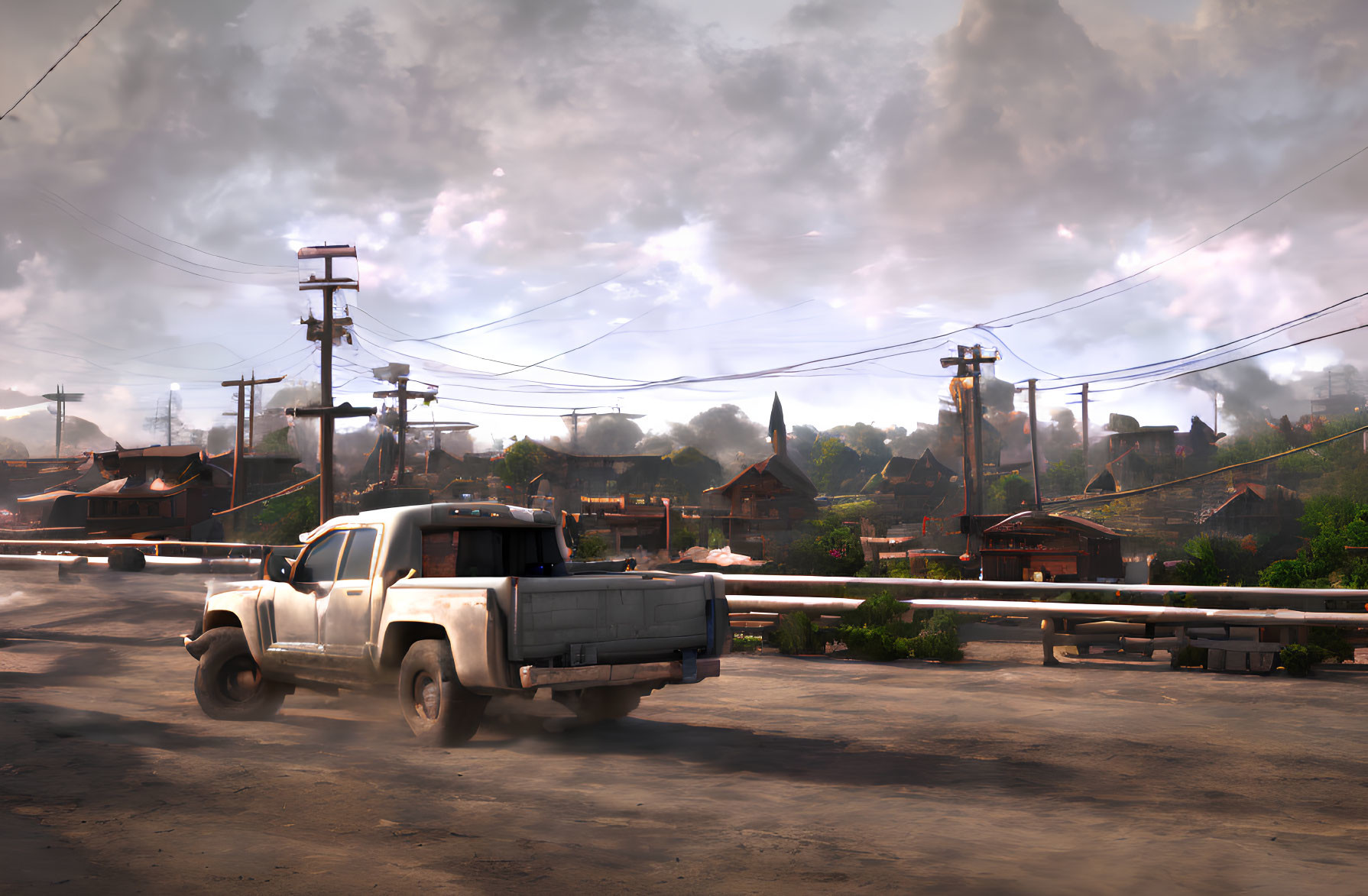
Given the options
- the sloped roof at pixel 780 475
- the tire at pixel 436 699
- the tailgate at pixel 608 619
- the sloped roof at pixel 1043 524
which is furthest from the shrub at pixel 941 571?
→ the tire at pixel 436 699

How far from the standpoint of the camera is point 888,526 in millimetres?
99875

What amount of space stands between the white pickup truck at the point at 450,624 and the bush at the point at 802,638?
226 inches

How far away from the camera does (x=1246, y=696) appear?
421 inches

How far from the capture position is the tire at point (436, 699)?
7.87 metres

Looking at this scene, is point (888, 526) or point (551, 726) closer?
point (551, 726)

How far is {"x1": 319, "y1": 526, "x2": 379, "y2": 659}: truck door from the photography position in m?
8.73

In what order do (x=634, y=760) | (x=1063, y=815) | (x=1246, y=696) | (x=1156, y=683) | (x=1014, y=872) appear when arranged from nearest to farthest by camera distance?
(x=1014, y=872) → (x=1063, y=815) → (x=634, y=760) → (x=1246, y=696) → (x=1156, y=683)

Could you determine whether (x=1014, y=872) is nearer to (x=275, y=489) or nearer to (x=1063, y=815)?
(x=1063, y=815)

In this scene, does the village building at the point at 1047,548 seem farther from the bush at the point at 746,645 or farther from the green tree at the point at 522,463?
the green tree at the point at 522,463

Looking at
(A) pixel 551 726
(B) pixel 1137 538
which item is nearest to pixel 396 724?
(A) pixel 551 726

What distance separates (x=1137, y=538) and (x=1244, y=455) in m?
62.3

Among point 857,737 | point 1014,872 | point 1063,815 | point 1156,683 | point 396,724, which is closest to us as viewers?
point 1014,872

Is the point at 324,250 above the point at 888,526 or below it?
above

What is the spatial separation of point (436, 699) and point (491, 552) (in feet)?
6.29
